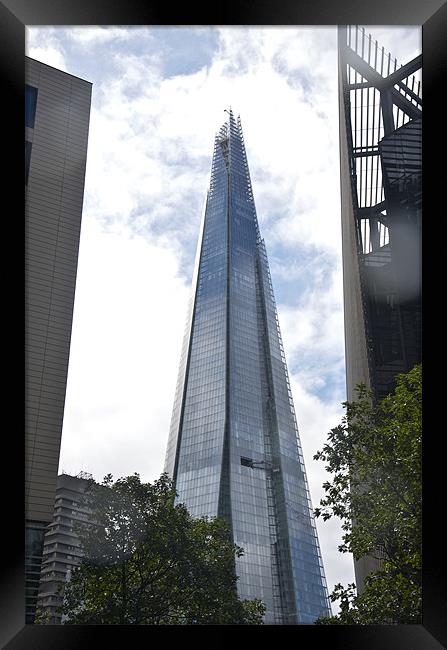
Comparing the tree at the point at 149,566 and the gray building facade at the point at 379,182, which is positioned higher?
the gray building facade at the point at 379,182

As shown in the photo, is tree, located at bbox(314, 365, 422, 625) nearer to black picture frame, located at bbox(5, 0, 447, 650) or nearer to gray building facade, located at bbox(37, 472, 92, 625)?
black picture frame, located at bbox(5, 0, 447, 650)

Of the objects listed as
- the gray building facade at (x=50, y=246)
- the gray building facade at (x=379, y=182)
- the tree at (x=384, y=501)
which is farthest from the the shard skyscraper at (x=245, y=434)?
the tree at (x=384, y=501)

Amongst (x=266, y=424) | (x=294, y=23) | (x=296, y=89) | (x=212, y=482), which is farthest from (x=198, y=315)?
(x=294, y=23)

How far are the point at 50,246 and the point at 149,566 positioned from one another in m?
7.52

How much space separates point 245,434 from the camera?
61625mm

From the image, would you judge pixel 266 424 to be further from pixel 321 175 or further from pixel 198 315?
pixel 321 175

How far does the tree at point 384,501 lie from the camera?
10695 millimetres
